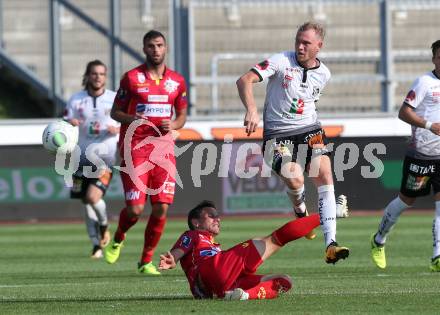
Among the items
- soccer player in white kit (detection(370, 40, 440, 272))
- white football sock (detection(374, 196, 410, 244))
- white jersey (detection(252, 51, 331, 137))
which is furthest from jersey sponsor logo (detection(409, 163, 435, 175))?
white jersey (detection(252, 51, 331, 137))

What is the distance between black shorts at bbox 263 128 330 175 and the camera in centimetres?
1091

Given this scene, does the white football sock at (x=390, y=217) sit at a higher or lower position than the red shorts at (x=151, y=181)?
lower

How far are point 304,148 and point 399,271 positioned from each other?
6.56 ft

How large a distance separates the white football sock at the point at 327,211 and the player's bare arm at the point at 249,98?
124cm

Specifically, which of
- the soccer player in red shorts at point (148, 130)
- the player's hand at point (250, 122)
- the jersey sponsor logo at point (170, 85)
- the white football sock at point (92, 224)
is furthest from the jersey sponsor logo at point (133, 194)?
the white football sock at point (92, 224)

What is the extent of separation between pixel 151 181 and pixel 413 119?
283cm

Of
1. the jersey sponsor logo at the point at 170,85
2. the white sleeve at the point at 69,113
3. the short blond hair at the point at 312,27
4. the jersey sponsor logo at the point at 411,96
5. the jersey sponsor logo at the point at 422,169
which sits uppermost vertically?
the short blond hair at the point at 312,27

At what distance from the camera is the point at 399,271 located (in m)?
12.1

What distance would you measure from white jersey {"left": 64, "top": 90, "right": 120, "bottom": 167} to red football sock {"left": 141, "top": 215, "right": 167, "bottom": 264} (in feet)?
10.3

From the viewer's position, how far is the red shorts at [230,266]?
29.3 feet

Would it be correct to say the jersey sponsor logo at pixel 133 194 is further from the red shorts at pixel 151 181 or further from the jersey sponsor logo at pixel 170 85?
the jersey sponsor logo at pixel 170 85

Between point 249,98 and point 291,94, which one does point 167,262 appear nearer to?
point 249,98

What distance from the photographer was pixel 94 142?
15.6 metres

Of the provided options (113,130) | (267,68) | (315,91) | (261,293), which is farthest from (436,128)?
(113,130)
